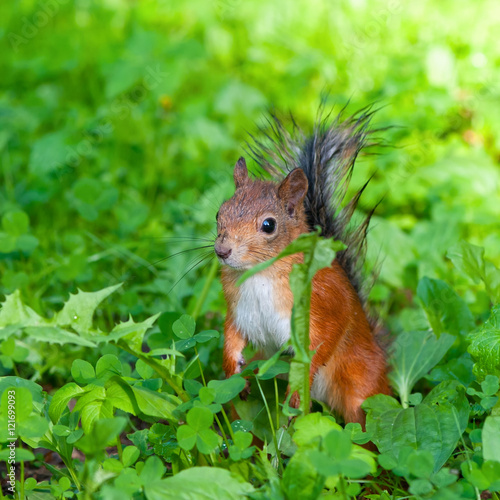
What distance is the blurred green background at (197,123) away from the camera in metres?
3.10

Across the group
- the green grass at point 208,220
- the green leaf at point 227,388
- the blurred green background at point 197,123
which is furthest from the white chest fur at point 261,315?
the blurred green background at point 197,123

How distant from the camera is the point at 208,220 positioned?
321 centimetres

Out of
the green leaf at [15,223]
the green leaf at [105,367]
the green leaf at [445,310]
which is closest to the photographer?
the green leaf at [105,367]

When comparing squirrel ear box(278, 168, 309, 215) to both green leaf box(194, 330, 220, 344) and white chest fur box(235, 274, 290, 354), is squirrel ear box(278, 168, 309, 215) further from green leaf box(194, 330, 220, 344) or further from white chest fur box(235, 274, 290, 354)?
green leaf box(194, 330, 220, 344)

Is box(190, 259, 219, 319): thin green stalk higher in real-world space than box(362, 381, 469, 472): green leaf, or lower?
higher

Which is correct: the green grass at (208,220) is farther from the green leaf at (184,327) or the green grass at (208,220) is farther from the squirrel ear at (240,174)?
the squirrel ear at (240,174)

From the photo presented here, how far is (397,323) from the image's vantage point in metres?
2.81

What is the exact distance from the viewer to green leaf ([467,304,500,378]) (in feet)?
6.06

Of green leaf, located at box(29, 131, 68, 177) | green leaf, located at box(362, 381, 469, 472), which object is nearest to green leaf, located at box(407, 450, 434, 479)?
green leaf, located at box(362, 381, 469, 472)

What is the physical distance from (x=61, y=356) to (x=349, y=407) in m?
1.04

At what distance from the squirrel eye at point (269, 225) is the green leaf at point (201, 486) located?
76 cm

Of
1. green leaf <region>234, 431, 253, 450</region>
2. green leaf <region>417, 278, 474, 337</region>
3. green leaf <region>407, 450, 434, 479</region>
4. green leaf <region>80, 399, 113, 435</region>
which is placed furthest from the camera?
green leaf <region>417, 278, 474, 337</region>

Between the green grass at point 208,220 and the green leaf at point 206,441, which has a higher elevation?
the green grass at point 208,220

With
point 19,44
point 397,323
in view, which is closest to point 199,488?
point 397,323
